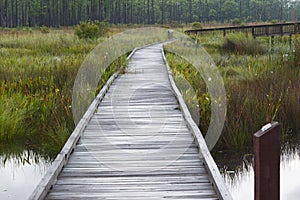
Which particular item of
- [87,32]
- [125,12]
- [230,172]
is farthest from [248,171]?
[125,12]

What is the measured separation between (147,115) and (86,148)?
1794 mm

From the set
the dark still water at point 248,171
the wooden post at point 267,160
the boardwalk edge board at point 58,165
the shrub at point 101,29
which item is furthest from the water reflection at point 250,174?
the shrub at point 101,29

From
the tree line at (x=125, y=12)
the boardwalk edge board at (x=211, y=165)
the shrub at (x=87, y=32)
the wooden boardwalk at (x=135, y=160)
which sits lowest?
the wooden boardwalk at (x=135, y=160)

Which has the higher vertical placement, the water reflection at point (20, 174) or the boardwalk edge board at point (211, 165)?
the boardwalk edge board at point (211, 165)

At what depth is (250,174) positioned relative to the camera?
5285 mm

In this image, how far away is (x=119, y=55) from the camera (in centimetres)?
1341

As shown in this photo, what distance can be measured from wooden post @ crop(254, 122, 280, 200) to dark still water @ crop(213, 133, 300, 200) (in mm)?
2595

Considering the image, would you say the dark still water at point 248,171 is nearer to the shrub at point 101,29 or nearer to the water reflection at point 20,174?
the water reflection at point 20,174

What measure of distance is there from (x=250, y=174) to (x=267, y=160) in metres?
3.23

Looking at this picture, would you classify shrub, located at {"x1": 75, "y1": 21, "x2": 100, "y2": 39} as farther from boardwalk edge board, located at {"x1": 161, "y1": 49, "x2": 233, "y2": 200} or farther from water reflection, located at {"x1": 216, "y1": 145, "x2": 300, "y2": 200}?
water reflection, located at {"x1": 216, "y1": 145, "x2": 300, "y2": 200}

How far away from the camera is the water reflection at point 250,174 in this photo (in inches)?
192

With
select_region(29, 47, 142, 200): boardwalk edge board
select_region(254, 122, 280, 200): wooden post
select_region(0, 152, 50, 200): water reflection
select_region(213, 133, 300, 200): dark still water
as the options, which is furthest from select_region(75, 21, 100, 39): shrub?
select_region(254, 122, 280, 200): wooden post

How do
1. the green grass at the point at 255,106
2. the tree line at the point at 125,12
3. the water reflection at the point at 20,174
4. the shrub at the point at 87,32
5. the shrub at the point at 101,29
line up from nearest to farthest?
1. the water reflection at the point at 20,174
2. the green grass at the point at 255,106
3. the shrub at the point at 87,32
4. the shrub at the point at 101,29
5. the tree line at the point at 125,12

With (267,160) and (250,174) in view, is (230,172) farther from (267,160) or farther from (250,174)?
(267,160)
